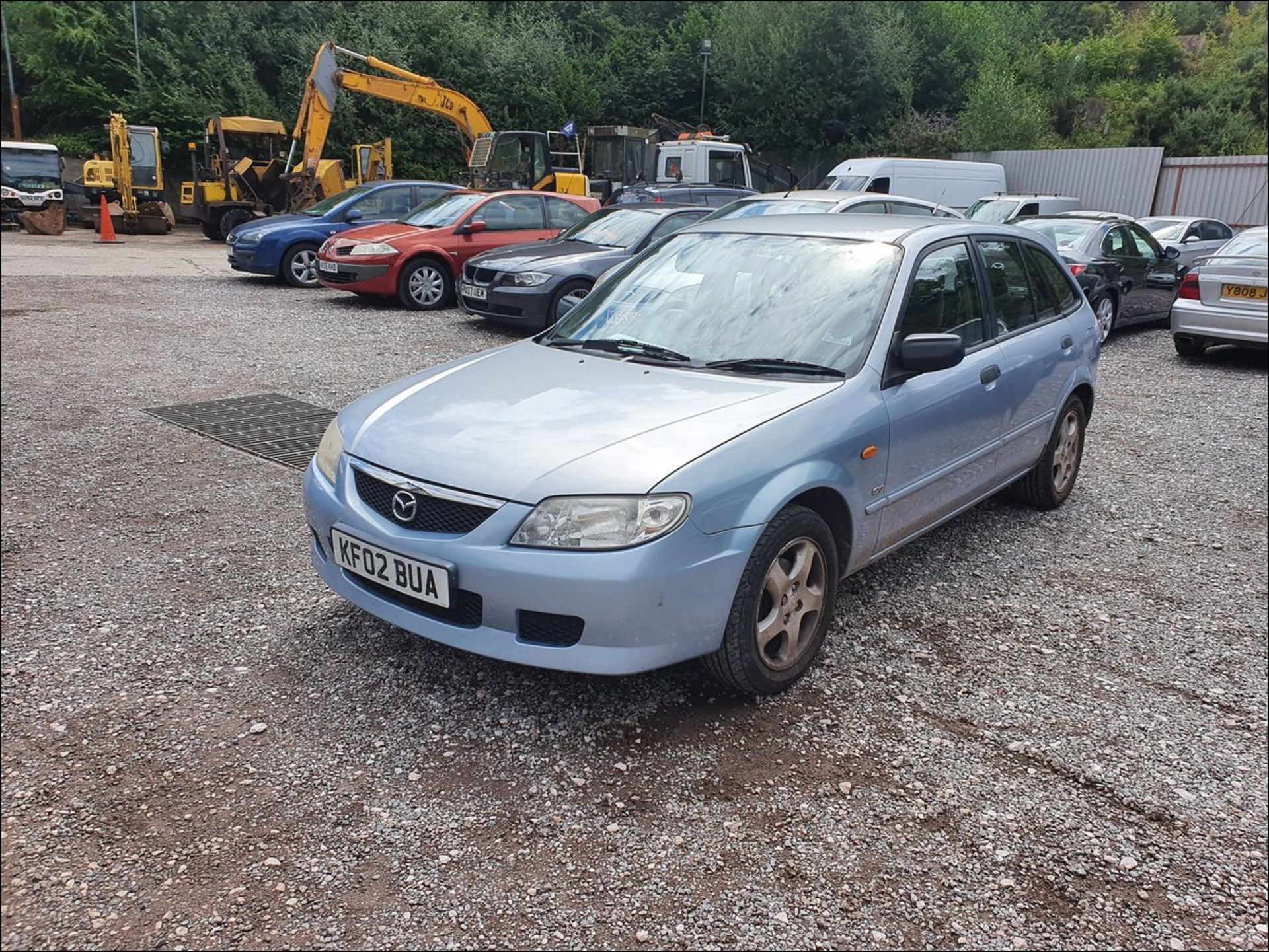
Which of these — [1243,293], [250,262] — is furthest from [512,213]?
[1243,293]

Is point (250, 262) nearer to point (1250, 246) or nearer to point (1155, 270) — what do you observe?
point (1155, 270)

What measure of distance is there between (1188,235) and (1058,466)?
39.5 ft

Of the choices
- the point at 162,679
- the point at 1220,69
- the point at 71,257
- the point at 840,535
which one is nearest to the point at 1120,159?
the point at 1220,69

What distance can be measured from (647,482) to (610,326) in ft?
4.92

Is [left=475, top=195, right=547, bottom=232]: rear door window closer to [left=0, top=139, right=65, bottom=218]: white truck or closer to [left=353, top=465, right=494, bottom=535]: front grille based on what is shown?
[left=0, top=139, right=65, bottom=218]: white truck

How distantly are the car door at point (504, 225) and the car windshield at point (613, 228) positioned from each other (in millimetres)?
1075

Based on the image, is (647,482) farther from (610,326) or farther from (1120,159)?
(1120,159)

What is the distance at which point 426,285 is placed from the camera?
482 inches

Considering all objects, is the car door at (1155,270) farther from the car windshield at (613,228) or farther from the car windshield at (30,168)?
the car windshield at (30,168)

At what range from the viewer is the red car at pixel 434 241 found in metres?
12.0

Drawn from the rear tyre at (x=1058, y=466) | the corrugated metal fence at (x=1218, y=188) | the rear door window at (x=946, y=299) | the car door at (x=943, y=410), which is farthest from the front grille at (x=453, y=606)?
the corrugated metal fence at (x=1218, y=188)

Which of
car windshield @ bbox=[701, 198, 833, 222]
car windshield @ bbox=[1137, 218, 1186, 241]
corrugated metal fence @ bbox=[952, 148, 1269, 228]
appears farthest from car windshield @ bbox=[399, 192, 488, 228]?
corrugated metal fence @ bbox=[952, 148, 1269, 228]

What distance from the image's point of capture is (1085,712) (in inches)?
131

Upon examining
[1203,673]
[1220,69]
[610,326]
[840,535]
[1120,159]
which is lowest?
[1203,673]
